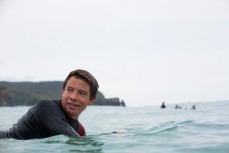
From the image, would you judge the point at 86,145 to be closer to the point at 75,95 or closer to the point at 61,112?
the point at 61,112

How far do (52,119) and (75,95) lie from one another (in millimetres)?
655

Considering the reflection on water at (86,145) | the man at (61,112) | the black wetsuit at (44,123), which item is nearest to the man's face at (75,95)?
the man at (61,112)

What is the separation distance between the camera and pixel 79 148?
5965mm

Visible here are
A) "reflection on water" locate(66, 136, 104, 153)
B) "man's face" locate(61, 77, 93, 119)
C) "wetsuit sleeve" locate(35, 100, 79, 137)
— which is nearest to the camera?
"reflection on water" locate(66, 136, 104, 153)

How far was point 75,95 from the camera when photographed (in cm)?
665

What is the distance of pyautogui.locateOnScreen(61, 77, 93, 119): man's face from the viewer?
668 cm

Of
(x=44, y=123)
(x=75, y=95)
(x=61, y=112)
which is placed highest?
(x=75, y=95)

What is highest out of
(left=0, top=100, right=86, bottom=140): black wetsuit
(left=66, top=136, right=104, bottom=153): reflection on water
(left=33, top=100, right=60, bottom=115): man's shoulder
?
(left=33, top=100, right=60, bottom=115): man's shoulder

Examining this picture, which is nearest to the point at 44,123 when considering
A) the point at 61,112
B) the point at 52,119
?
the point at 52,119

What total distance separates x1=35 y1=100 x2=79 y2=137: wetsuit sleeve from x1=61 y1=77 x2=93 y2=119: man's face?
248 millimetres

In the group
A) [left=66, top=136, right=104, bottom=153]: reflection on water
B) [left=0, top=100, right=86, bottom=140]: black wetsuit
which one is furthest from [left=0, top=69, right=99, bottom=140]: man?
[left=66, top=136, right=104, bottom=153]: reflection on water

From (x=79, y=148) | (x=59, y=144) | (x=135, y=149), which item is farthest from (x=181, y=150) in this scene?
(x=59, y=144)

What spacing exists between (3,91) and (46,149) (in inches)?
7126

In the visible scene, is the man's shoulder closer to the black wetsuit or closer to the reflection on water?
the black wetsuit
